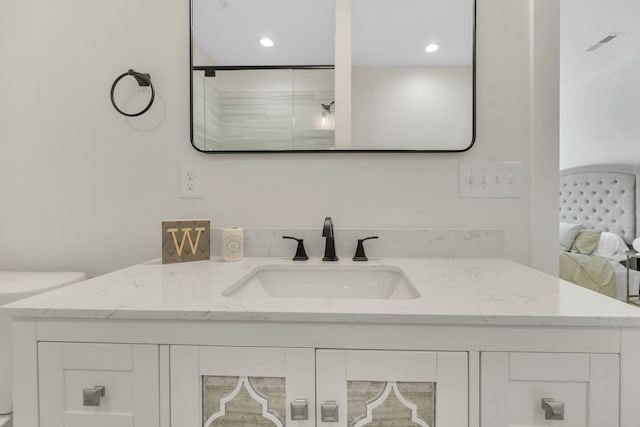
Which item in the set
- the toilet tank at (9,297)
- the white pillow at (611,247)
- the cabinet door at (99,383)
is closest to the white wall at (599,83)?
the white pillow at (611,247)

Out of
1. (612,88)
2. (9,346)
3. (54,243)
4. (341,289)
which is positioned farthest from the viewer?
(612,88)

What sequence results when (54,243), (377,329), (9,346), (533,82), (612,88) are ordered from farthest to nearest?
1. (612,88)
2. (54,243)
3. (533,82)
4. (9,346)
5. (377,329)

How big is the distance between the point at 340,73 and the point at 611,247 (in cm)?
340

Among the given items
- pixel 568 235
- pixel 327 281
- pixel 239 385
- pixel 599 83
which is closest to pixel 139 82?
pixel 327 281

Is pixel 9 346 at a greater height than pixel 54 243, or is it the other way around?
pixel 54 243

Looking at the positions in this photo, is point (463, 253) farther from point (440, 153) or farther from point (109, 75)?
point (109, 75)

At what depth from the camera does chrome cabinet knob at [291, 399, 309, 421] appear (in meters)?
0.67

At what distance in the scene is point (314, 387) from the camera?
0.67m

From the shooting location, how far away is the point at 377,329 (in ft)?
2.19

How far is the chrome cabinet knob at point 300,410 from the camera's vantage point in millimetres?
667

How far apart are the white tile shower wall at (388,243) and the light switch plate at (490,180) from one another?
0.48 ft

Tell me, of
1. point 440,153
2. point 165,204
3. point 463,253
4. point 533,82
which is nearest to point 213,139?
point 165,204

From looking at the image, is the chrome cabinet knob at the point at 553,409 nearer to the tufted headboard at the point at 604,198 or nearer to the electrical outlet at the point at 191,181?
the electrical outlet at the point at 191,181

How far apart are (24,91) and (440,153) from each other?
163 cm
